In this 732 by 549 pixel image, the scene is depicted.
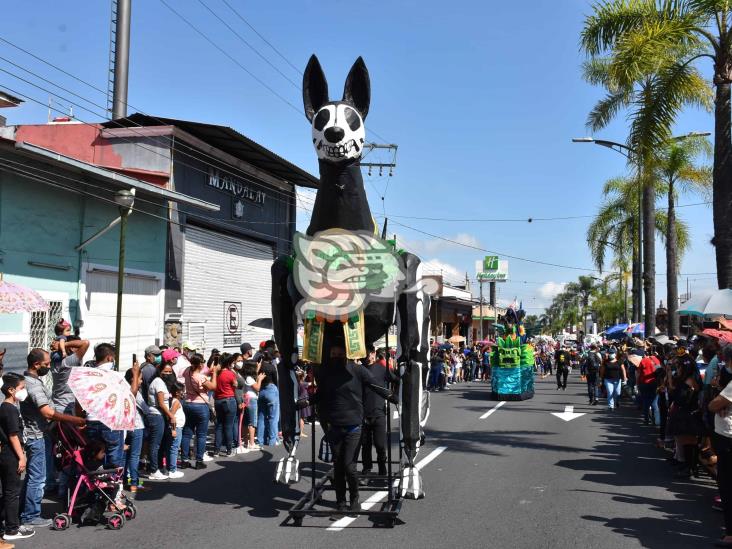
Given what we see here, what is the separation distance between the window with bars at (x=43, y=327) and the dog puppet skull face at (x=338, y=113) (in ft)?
27.0

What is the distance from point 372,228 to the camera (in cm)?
798

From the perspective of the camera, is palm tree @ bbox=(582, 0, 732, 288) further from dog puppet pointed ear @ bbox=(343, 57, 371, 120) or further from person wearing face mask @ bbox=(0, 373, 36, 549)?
person wearing face mask @ bbox=(0, 373, 36, 549)

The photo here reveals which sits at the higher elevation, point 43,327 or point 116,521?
point 43,327

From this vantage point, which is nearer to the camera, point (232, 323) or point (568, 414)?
point (568, 414)

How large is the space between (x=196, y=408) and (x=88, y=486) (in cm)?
294

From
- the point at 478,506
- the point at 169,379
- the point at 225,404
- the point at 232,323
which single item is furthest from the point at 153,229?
the point at 478,506

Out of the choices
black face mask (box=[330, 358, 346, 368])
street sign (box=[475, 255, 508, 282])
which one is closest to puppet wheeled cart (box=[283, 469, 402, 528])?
black face mask (box=[330, 358, 346, 368])

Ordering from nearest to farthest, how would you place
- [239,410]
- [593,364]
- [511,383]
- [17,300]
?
[17,300], [239,410], [593,364], [511,383]

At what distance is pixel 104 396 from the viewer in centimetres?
694

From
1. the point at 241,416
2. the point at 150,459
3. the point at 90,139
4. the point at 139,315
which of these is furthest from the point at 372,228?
the point at 90,139

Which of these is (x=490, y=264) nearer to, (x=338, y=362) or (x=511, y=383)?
(x=511, y=383)

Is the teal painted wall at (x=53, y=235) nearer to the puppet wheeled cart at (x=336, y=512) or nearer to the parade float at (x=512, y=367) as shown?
the puppet wheeled cart at (x=336, y=512)

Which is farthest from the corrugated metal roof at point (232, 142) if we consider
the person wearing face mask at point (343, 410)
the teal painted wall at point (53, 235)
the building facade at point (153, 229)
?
the person wearing face mask at point (343, 410)

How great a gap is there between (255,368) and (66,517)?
17.3 ft
